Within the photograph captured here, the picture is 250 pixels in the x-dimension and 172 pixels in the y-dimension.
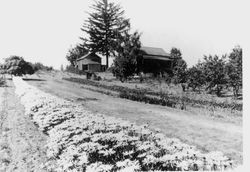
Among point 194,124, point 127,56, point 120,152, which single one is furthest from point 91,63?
point 120,152

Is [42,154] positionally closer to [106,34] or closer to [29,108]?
[29,108]

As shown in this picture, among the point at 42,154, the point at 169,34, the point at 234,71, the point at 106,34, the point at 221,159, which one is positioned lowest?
the point at 42,154

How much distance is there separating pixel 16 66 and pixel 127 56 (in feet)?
71.7

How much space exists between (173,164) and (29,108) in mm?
8989

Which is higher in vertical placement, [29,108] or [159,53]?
[159,53]

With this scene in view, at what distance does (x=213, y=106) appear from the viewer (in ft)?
46.3

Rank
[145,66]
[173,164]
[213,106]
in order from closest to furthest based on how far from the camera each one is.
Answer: [173,164] → [213,106] → [145,66]

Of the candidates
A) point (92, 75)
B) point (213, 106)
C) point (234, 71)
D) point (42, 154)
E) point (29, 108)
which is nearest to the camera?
point (42, 154)

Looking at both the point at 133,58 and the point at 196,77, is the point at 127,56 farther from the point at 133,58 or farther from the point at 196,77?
the point at 196,77

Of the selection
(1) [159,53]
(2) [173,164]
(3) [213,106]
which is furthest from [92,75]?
(2) [173,164]

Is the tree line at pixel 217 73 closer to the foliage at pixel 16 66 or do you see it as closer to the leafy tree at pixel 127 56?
the leafy tree at pixel 127 56

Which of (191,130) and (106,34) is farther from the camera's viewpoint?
(106,34)

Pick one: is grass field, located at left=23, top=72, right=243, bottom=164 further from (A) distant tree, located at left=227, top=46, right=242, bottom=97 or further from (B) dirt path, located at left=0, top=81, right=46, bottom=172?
(A) distant tree, located at left=227, top=46, right=242, bottom=97

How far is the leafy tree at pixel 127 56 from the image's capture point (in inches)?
1067
